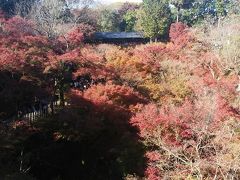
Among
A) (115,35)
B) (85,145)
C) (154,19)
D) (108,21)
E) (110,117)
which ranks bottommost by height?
(85,145)

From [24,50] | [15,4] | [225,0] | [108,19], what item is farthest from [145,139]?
[225,0]

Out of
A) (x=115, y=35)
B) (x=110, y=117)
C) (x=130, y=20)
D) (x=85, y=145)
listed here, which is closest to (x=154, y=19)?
(x=115, y=35)

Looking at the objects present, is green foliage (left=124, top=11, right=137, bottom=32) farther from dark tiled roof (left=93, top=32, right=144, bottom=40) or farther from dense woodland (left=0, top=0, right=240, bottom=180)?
dense woodland (left=0, top=0, right=240, bottom=180)

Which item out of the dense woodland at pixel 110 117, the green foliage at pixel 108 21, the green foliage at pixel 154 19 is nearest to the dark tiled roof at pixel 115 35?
the green foliage at pixel 154 19

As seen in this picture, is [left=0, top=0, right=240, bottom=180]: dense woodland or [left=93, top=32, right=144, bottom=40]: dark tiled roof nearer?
[left=0, top=0, right=240, bottom=180]: dense woodland

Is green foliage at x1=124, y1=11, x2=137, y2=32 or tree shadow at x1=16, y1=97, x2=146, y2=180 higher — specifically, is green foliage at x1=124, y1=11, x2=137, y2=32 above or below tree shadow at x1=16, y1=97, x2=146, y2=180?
above

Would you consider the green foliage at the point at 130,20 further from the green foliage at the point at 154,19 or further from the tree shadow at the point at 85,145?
the tree shadow at the point at 85,145

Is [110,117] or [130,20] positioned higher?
[130,20]

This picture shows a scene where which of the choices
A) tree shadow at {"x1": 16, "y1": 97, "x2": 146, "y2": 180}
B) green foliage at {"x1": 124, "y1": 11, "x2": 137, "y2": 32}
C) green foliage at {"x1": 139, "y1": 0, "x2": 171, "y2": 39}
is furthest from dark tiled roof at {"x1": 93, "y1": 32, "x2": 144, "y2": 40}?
tree shadow at {"x1": 16, "y1": 97, "x2": 146, "y2": 180}

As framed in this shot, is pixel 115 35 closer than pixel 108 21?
Yes

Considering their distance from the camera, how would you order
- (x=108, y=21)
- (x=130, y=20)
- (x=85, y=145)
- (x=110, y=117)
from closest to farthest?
(x=110, y=117) < (x=85, y=145) < (x=108, y=21) < (x=130, y=20)

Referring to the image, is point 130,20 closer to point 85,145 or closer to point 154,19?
point 154,19

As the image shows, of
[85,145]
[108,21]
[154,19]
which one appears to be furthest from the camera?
[108,21]

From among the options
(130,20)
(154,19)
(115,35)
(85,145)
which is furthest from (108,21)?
(85,145)
